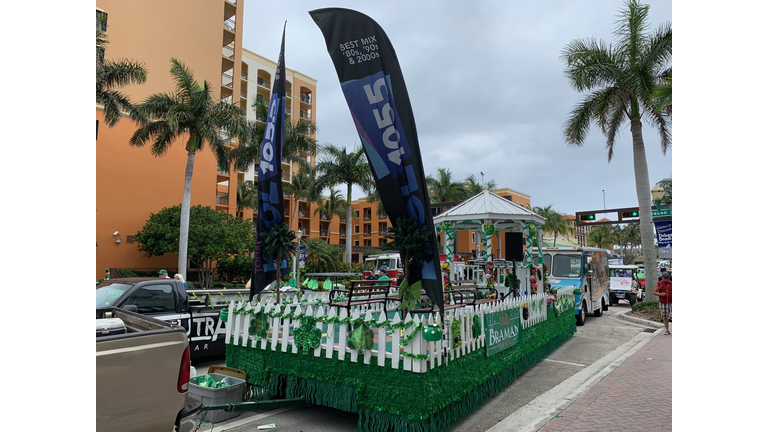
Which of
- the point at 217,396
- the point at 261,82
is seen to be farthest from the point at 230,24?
the point at 217,396

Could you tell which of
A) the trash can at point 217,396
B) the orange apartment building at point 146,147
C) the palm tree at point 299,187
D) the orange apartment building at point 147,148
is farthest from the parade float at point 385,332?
the palm tree at point 299,187

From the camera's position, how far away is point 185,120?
22.4 m

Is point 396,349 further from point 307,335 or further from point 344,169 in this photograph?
point 344,169

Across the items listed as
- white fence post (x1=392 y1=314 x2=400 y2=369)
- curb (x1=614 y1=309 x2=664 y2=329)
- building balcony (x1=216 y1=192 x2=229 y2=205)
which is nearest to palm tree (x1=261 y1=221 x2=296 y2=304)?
white fence post (x1=392 y1=314 x2=400 y2=369)

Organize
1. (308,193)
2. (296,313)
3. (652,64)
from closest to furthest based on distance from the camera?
(296,313) → (652,64) → (308,193)

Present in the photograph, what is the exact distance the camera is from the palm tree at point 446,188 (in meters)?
48.2

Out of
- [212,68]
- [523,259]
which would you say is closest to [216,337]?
[523,259]

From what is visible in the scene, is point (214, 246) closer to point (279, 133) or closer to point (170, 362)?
point (279, 133)

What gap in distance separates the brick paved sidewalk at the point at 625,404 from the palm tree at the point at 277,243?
165 inches

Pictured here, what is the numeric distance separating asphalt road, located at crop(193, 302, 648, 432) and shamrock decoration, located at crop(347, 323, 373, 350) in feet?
3.42

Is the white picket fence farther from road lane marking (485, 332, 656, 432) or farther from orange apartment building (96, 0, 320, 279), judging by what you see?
orange apartment building (96, 0, 320, 279)

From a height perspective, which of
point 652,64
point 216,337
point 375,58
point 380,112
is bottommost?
point 216,337

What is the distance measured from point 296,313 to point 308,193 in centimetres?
3542

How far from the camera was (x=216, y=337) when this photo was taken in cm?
819
